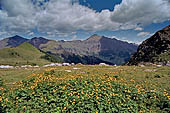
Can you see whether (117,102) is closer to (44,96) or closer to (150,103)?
(150,103)

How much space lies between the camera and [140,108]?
1003 centimetres

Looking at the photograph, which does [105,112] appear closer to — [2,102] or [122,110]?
[122,110]

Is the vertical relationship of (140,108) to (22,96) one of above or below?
below

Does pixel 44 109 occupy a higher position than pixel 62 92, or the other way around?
pixel 62 92

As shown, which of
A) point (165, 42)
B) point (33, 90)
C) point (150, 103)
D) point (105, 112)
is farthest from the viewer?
point (165, 42)

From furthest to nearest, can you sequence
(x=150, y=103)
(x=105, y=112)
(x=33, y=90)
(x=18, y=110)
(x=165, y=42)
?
(x=165, y=42), (x=33, y=90), (x=150, y=103), (x=18, y=110), (x=105, y=112)

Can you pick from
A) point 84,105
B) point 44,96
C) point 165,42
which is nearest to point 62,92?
point 44,96

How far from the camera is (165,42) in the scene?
7212 centimetres

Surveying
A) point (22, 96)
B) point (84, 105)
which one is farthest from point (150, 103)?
point (22, 96)

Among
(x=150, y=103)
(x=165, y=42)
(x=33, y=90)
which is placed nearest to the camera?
(x=150, y=103)

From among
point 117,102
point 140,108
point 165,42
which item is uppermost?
point 165,42

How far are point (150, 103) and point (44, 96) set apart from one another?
994 centimetres

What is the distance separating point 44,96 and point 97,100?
198 inches

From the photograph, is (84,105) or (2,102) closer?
(84,105)
